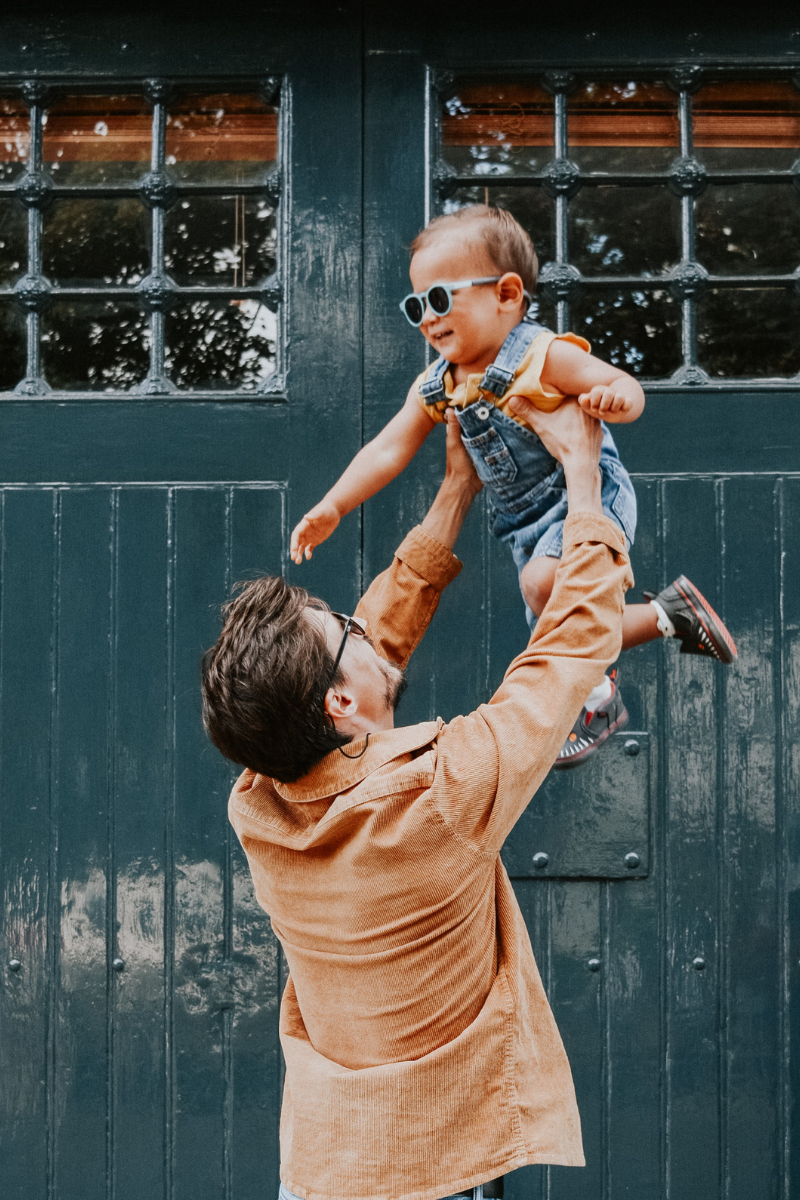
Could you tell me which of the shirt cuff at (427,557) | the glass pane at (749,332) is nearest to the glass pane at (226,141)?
the glass pane at (749,332)

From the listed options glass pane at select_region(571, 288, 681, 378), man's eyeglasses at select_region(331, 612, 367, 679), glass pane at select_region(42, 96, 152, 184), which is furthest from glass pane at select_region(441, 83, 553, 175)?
man's eyeglasses at select_region(331, 612, 367, 679)

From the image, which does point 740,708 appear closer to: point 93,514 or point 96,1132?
point 93,514

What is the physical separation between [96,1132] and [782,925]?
1792mm

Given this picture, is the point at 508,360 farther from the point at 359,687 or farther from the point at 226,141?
the point at 226,141

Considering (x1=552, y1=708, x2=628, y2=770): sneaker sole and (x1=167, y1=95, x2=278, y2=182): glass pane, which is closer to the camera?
(x1=552, y1=708, x2=628, y2=770): sneaker sole

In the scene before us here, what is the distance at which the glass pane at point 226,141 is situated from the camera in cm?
296

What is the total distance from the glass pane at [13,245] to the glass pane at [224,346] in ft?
1.46

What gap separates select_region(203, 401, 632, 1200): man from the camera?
1617mm

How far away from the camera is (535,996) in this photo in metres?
1.78

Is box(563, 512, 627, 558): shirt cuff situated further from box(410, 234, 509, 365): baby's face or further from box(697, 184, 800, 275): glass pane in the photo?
box(697, 184, 800, 275): glass pane

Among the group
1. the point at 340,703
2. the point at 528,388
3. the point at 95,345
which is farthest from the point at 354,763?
the point at 95,345

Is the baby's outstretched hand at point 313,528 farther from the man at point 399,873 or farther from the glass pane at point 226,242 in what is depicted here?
the glass pane at point 226,242

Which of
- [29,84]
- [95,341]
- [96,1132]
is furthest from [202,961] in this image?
[29,84]

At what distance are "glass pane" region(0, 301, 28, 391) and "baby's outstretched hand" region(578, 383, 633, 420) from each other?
1.77m
